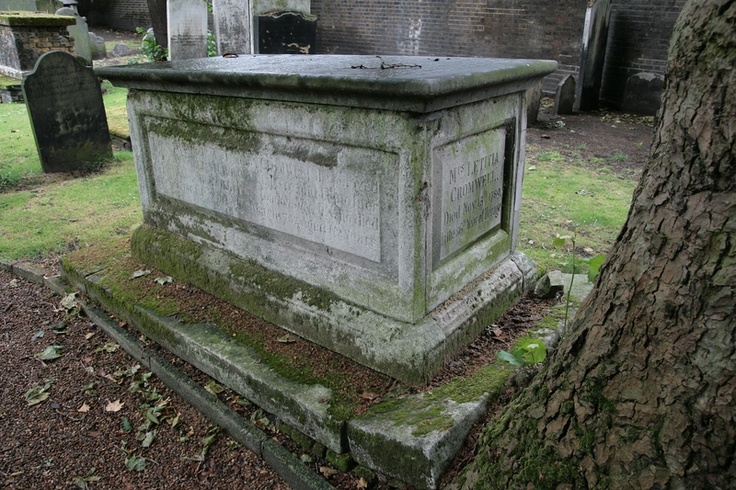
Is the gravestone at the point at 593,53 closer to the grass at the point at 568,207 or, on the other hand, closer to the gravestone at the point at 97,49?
the grass at the point at 568,207

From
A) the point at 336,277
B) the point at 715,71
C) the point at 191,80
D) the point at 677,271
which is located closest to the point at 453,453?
the point at 336,277

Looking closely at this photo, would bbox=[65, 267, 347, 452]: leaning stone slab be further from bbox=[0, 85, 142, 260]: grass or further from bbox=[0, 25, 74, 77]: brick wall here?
bbox=[0, 25, 74, 77]: brick wall

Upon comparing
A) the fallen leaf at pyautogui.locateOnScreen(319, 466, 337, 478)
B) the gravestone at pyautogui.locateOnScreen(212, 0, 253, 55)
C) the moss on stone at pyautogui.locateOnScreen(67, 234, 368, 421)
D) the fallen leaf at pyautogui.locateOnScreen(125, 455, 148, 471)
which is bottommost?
the fallen leaf at pyautogui.locateOnScreen(125, 455, 148, 471)

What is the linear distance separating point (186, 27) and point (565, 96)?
6.69m

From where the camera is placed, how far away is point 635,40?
1058 cm

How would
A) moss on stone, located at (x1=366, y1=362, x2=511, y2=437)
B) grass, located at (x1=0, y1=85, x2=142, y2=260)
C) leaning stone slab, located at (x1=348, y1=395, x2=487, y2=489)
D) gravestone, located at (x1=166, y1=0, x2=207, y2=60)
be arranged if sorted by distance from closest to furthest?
leaning stone slab, located at (x1=348, y1=395, x2=487, y2=489)
moss on stone, located at (x1=366, y1=362, x2=511, y2=437)
grass, located at (x1=0, y1=85, x2=142, y2=260)
gravestone, located at (x1=166, y1=0, x2=207, y2=60)

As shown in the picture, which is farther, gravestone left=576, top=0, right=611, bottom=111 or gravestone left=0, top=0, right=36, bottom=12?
gravestone left=0, top=0, right=36, bottom=12

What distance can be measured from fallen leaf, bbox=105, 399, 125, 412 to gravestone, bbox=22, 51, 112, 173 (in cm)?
502

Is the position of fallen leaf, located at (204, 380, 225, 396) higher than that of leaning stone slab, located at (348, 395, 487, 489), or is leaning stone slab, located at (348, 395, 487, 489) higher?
leaning stone slab, located at (348, 395, 487, 489)

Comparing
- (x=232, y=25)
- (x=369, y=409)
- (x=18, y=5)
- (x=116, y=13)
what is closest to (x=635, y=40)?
(x=232, y=25)

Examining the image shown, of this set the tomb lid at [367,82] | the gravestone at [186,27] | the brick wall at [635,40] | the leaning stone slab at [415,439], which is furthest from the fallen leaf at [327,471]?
the brick wall at [635,40]

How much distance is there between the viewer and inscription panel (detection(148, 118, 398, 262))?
264 cm

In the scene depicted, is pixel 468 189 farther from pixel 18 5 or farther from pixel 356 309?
pixel 18 5

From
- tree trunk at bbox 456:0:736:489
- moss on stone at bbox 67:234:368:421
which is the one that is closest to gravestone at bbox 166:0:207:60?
moss on stone at bbox 67:234:368:421
